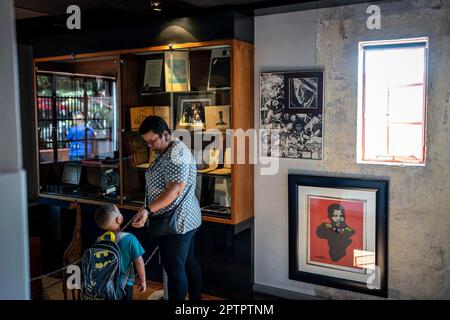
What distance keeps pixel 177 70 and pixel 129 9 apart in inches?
20.8

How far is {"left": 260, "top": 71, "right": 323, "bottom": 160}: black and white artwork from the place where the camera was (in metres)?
2.91

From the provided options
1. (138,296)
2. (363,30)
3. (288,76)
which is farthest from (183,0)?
Result: (138,296)

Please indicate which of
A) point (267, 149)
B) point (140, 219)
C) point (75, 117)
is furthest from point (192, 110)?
point (75, 117)

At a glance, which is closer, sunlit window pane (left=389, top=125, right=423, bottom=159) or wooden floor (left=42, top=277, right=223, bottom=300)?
sunlit window pane (left=389, top=125, right=423, bottom=159)

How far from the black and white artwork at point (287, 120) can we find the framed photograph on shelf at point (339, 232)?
19 centimetres

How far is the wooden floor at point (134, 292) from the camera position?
3.25 meters

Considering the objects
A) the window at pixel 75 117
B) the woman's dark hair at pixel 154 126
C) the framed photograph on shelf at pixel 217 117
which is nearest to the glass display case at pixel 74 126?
the window at pixel 75 117

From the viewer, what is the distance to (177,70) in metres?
3.29

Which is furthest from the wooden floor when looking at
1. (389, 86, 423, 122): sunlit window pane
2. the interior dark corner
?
(389, 86, 423, 122): sunlit window pane

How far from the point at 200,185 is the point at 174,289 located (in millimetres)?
936

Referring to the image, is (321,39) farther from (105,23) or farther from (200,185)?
(105,23)

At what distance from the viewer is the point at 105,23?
11.1 ft

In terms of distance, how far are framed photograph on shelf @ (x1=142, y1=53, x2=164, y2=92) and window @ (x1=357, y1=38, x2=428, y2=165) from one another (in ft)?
4.70

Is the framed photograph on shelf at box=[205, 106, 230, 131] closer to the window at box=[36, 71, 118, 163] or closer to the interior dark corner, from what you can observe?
the interior dark corner
